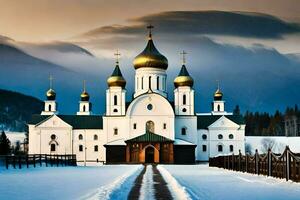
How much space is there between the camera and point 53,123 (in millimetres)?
86125

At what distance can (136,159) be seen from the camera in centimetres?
7381

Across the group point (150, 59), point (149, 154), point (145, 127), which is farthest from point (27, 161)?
point (150, 59)

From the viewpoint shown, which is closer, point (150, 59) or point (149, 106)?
point (149, 106)

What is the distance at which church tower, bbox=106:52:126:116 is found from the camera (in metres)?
82.0

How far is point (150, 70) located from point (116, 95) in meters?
6.36

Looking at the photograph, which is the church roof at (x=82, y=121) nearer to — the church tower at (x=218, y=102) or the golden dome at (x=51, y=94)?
the golden dome at (x=51, y=94)

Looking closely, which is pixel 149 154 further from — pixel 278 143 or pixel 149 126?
pixel 278 143

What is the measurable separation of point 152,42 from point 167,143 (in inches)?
644

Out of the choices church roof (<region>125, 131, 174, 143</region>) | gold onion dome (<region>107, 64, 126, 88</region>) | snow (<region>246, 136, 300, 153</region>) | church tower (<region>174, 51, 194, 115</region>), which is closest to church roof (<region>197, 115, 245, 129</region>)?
church tower (<region>174, 51, 194, 115</region>)

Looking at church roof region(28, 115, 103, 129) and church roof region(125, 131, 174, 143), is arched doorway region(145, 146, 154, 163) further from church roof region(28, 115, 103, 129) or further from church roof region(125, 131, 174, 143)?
church roof region(28, 115, 103, 129)

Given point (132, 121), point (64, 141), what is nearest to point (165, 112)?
point (132, 121)

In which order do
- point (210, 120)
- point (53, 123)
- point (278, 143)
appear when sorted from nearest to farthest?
point (53, 123) → point (210, 120) → point (278, 143)

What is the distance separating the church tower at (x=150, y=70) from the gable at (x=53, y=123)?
1273 centimetres

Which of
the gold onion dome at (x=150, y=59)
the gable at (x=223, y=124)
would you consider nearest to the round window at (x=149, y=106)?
the gold onion dome at (x=150, y=59)
